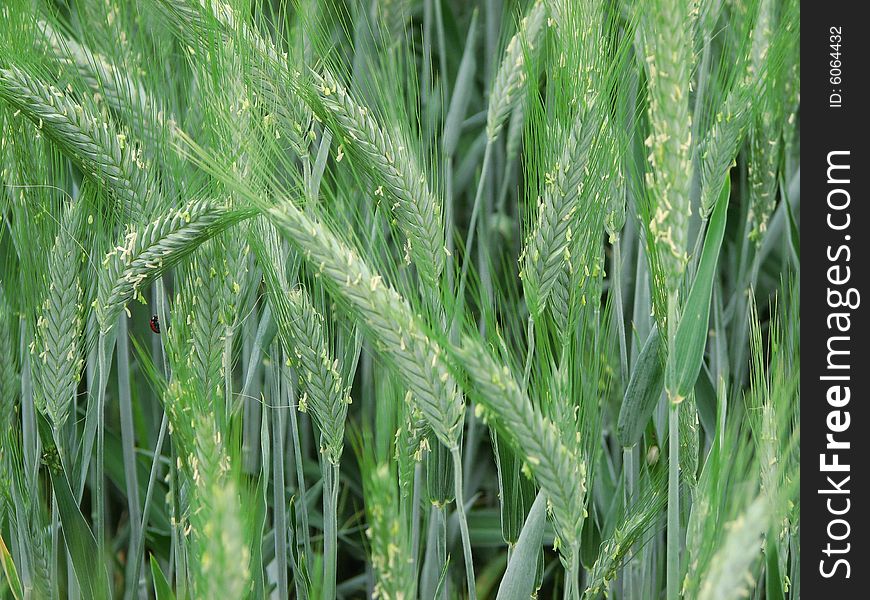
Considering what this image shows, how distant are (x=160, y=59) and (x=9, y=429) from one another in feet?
1.57

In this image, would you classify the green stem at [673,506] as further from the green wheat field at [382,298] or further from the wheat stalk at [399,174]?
the wheat stalk at [399,174]

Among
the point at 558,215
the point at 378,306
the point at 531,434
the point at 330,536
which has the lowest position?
the point at 330,536

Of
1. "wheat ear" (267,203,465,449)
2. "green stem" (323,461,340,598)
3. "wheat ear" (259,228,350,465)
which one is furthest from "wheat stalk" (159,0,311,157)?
"green stem" (323,461,340,598)

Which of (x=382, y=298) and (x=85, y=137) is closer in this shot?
(x=382, y=298)

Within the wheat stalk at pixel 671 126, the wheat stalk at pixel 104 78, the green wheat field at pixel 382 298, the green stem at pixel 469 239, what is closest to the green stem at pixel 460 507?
the green wheat field at pixel 382 298

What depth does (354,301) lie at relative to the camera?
2.39 feet

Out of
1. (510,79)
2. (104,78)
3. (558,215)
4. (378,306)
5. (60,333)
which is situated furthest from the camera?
(510,79)

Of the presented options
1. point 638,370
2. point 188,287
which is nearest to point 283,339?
point 188,287

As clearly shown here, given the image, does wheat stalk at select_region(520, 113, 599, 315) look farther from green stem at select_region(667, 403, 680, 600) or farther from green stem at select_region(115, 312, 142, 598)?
green stem at select_region(115, 312, 142, 598)
